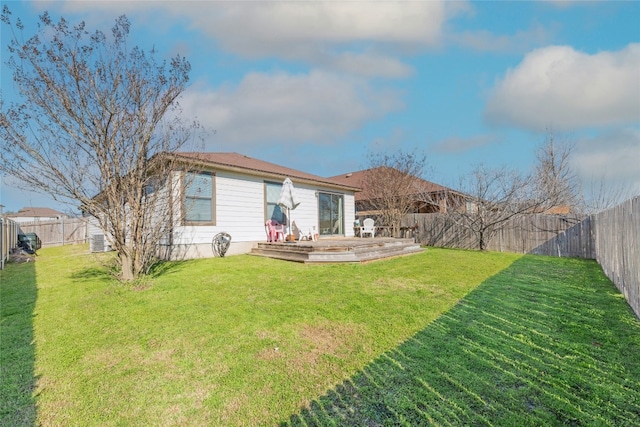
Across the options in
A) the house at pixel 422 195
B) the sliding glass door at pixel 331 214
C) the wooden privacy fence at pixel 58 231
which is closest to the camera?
the sliding glass door at pixel 331 214

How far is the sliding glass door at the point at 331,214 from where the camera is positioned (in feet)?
42.3

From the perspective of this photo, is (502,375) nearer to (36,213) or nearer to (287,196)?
(287,196)

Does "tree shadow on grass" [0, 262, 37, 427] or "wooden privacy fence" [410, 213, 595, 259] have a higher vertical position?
"wooden privacy fence" [410, 213, 595, 259]

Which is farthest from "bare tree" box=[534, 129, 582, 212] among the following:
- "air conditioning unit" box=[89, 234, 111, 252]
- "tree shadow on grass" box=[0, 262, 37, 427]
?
"air conditioning unit" box=[89, 234, 111, 252]

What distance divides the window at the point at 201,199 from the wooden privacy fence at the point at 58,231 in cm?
1314

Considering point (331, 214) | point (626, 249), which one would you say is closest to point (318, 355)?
point (626, 249)

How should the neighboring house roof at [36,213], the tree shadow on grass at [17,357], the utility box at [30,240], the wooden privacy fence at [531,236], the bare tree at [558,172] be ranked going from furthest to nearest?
the neighboring house roof at [36,213]
the bare tree at [558,172]
the utility box at [30,240]
the wooden privacy fence at [531,236]
the tree shadow on grass at [17,357]

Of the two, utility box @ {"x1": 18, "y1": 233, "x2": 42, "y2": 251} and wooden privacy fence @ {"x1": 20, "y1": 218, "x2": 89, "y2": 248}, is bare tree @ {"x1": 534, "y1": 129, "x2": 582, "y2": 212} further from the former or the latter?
wooden privacy fence @ {"x1": 20, "y1": 218, "x2": 89, "y2": 248}

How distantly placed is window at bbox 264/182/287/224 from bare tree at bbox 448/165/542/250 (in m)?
7.99

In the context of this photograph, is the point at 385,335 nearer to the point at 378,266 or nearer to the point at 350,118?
the point at 378,266

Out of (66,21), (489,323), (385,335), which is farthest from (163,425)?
(66,21)

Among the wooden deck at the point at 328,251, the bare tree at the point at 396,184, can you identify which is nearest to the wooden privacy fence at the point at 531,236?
the bare tree at the point at 396,184

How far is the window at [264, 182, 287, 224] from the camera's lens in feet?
34.9

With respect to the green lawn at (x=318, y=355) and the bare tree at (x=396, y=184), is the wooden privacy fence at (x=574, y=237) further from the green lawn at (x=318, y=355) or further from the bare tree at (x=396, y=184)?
the bare tree at (x=396, y=184)
